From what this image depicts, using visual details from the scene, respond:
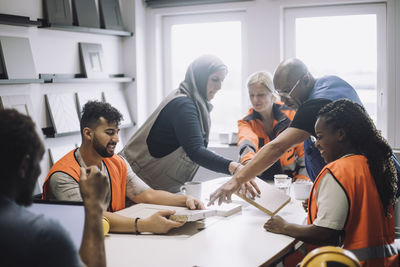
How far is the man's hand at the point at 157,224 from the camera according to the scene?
5.67 ft

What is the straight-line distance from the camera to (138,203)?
2195mm

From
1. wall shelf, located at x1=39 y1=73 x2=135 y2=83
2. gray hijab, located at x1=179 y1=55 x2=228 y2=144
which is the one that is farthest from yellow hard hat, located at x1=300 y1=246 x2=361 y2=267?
wall shelf, located at x1=39 y1=73 x2=135 y2=83

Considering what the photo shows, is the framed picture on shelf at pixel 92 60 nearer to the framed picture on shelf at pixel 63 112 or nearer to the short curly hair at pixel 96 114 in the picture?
the framed picture on shelf at pixel 63 112

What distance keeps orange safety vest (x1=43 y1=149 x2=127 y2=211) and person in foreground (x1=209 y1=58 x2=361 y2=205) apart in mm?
429

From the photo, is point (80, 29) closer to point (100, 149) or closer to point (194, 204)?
point (100, 149)

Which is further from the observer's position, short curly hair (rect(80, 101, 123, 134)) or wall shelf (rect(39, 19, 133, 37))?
wall shelf (rect(39, 19, 133, 37))

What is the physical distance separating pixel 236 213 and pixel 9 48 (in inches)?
78.2

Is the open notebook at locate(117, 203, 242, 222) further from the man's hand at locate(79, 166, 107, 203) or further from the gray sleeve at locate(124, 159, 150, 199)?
the man's hand at locate(79, 166, 107, 203)

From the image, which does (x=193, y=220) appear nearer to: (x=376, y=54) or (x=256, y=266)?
(x=256, y=266)

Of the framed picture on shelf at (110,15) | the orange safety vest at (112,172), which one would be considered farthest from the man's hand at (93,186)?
the framed picture on shelf at (110,15)

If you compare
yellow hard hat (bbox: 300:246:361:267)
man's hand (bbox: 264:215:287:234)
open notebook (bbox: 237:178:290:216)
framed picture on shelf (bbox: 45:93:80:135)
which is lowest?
man's hand (bbox: 264:215:287:234)

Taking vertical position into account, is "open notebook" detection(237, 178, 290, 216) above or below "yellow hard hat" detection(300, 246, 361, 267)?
below

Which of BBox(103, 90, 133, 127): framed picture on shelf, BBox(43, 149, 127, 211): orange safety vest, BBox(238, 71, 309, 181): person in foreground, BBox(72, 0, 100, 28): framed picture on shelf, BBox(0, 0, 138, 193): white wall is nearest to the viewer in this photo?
BBox(43, 149, 127, 211): orange safety vest

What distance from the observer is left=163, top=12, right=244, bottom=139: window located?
4516 mm
